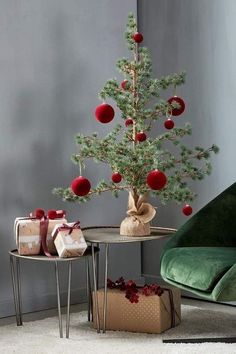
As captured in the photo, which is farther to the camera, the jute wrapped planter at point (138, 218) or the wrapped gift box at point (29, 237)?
the jute wrapped planter at point (138, 218)

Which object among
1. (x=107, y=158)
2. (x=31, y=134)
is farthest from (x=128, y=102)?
(x=31, y=134)

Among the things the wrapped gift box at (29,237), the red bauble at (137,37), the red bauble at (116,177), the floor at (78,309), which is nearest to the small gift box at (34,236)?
the wrapped gift box at (29,237)

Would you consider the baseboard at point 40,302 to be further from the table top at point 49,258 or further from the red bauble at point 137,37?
the red bauble at point 137,37

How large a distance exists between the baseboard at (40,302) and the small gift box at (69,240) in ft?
2.11

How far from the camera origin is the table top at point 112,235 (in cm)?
377

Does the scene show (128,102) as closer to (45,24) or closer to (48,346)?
(45,24)

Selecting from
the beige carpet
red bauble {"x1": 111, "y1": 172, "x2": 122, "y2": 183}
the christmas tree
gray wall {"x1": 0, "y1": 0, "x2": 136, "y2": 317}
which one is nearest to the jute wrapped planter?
the christmas tree

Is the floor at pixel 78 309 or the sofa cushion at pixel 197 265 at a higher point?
the sofa cushion at pixel 197 265

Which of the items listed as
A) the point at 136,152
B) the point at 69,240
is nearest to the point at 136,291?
the point at 69,240

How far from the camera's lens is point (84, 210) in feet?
15.0

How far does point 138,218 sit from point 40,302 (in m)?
0.81

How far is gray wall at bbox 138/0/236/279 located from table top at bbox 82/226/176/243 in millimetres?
559

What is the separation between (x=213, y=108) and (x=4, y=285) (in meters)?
1.46

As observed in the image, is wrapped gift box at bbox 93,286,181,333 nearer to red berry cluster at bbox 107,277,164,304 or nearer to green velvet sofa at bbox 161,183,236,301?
red berry cluster at bbox 107,277,164,304
